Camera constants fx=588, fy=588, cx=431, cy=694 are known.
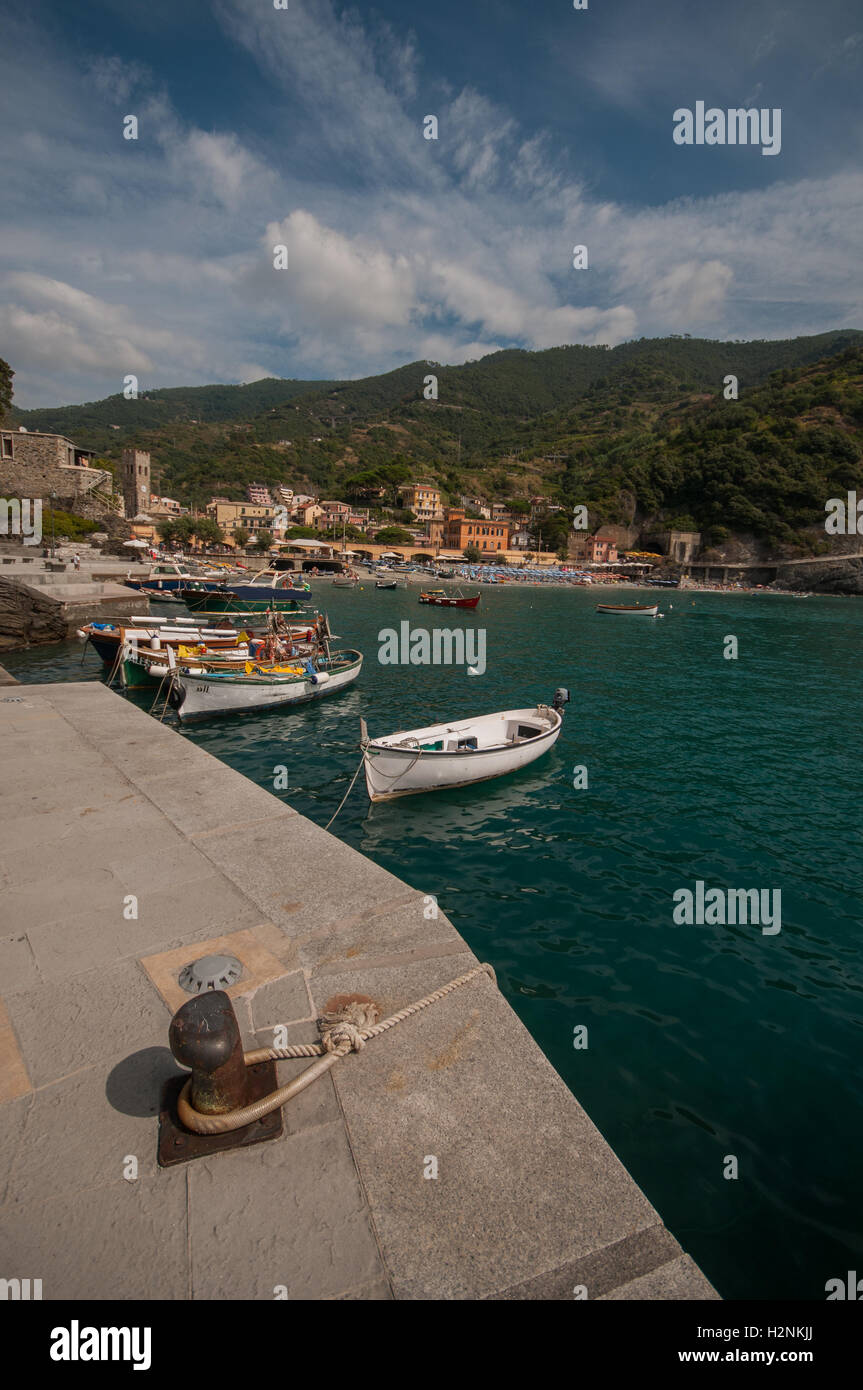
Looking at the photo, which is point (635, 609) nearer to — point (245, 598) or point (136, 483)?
point (245, 598)

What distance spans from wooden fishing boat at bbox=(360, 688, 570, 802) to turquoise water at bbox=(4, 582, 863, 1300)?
0.48 metres

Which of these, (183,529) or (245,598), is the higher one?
(183,529)

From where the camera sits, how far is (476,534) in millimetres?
125500

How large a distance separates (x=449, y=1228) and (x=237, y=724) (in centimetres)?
1779

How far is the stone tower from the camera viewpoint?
104 meters

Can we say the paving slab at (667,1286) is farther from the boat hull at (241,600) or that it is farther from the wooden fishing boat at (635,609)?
the wooden fishing boat at (635,609)

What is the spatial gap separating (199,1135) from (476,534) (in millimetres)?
127923

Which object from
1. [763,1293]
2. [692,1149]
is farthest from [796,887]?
[763,1293]

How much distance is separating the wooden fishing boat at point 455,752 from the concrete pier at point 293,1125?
6417mm

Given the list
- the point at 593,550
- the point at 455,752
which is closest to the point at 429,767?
the point at 455,752

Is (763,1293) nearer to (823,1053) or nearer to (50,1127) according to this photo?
(823,1053)

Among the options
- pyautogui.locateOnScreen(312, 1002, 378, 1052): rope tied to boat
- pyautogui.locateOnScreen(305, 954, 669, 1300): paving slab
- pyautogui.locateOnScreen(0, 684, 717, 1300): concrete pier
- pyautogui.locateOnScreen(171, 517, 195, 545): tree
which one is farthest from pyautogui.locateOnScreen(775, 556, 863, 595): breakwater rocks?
pyautogui.locateOnScreen(312, 1002, 378, 1052): rope tied to boat

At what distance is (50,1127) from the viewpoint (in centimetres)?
348
